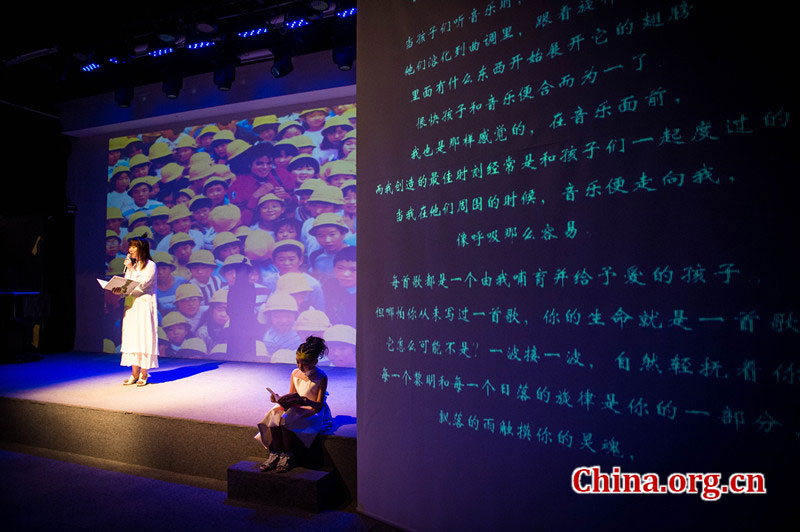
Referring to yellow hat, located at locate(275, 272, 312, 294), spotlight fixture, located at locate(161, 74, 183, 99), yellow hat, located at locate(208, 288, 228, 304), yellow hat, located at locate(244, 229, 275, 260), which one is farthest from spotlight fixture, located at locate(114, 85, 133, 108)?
yellow hat, located at locate(275, 272, 312, 294)

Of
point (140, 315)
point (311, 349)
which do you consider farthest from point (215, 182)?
point (311, 349)

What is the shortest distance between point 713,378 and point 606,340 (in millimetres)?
361

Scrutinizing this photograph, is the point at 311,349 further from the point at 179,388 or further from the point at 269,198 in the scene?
the point at 269,198

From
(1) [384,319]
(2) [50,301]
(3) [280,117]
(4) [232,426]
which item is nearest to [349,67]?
(3) [280,117]

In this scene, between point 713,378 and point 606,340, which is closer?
point 713,378

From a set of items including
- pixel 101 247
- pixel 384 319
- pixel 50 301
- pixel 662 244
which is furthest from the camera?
pixel 101 247

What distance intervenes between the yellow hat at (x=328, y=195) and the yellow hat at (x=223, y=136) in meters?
1.54

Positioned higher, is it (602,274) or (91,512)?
(602,274)

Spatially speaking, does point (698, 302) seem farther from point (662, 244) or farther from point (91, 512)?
point (91, 512)

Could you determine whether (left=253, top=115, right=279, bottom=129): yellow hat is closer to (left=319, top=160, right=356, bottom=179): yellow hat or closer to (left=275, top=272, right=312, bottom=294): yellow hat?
(left=319, top=160, right=356, bottom=179): yellow hat

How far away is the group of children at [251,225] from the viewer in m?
5.54

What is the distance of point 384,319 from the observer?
256 cm

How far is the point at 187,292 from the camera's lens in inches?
245

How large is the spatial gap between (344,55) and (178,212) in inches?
128
